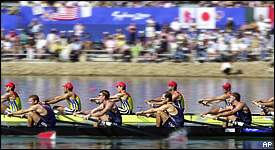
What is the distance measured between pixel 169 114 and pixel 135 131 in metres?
0.82

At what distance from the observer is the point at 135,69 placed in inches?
1213

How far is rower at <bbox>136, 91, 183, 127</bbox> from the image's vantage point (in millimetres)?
17031

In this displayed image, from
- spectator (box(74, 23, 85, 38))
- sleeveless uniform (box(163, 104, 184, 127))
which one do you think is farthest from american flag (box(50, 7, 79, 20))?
sleeveless uniform (box(163, 104, 184, 127))

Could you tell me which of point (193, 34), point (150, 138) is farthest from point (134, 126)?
point (193, 34)

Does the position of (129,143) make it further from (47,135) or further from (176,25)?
(176,25)

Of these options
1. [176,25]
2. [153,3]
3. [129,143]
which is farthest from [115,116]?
[153,3]

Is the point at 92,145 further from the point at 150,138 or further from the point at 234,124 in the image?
the point at 234,124

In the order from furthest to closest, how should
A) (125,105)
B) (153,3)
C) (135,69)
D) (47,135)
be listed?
1. (153,3)
2. (135,69)
3. (125,105)
4. (47,135)

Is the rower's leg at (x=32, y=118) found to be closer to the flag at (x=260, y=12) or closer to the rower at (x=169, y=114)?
the rower at (x=169, y=114)

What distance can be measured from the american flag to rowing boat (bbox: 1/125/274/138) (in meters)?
14.5

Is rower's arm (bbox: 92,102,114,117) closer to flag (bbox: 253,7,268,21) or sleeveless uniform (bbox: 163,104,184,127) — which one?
sleeveless uniform (bbox: 163,104,184,127)

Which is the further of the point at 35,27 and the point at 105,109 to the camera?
the point at 35,27

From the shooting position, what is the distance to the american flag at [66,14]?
31250 millimetres

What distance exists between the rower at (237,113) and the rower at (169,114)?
87cm
